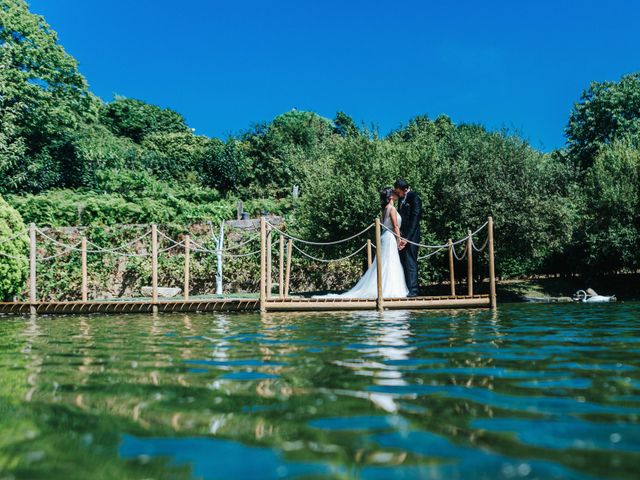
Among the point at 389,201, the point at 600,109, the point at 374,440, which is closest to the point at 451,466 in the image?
the point at 374,440

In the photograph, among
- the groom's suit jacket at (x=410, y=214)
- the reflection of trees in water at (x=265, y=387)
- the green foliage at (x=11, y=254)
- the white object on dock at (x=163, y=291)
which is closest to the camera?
the reflection of trees in water at (x=265, y=387)

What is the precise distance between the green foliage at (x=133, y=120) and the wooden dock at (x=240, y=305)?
128ft

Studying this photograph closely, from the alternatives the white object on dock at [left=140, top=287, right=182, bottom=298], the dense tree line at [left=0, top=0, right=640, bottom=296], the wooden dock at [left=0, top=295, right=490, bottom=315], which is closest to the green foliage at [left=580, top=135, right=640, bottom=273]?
the dense tree line at [left=0, top=0, right=640, bottom=296]

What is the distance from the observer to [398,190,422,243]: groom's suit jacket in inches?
518

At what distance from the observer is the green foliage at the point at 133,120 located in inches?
1976

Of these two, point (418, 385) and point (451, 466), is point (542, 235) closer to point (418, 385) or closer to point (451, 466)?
point (418, 385)

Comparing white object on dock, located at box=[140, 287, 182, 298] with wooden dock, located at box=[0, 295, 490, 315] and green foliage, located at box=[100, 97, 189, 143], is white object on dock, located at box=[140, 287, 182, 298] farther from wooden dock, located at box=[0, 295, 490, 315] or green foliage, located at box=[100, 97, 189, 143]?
green foliage, located at box=[100, 97, 189, 143]

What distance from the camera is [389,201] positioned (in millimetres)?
12555

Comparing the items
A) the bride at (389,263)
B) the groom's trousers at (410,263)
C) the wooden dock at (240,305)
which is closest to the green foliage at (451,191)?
the groom's trousers at (410,263)

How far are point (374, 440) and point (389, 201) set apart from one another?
35.2 feet

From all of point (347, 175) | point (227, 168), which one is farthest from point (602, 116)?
point (227, 168)

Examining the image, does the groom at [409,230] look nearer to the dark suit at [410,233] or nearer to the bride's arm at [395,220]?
the dark suit at [410,233]

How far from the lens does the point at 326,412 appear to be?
2.45 meters

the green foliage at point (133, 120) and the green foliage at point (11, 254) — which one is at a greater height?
the green foliage at point (133, 120)
